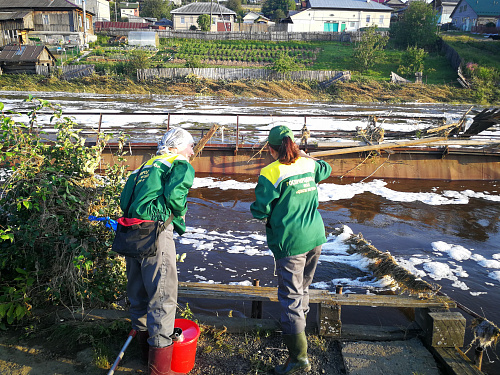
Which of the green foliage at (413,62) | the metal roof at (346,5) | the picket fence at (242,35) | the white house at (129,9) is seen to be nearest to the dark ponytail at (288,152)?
the green foliage at (413,62)

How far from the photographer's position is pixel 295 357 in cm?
341

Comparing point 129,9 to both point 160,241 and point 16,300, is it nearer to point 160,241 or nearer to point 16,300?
point 16,300

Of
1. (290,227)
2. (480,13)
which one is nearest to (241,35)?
(480,13)

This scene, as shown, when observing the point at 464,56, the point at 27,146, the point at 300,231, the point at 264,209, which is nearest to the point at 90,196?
the point at 27,146

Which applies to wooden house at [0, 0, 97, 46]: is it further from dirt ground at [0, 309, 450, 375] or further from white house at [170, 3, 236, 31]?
dirt ground at [0, 309, 450, 375]

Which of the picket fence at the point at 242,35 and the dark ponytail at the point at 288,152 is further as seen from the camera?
the picket fence at the point at 242,35

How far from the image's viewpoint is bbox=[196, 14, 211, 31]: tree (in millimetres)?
62375

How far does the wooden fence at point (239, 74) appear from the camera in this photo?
1660 inches

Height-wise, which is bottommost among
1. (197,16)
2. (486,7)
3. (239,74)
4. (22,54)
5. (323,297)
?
(323,297)

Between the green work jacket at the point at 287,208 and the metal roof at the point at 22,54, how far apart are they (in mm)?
46606

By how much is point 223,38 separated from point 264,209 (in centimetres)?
6199

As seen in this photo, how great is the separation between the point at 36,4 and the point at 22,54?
1364cm

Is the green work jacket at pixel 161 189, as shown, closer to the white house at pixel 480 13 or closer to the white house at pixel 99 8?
the white house at pixel 480 13

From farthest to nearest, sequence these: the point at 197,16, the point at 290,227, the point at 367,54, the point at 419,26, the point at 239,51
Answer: the point at 197,16 < the point at 239,51 < the point at 419,26 < the point at 367,54 < the point at 290,227
